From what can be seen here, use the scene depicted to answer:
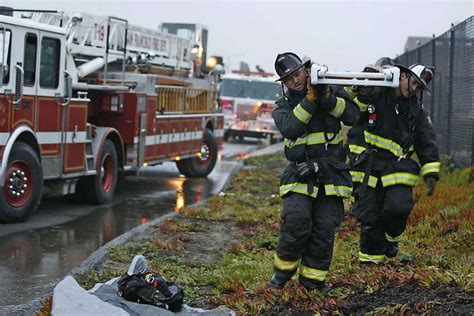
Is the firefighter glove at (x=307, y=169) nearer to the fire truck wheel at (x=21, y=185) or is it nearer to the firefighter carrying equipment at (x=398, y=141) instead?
the firefighter carrying equipment at (x=398, y=141)

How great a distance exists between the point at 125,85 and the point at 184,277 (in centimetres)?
724

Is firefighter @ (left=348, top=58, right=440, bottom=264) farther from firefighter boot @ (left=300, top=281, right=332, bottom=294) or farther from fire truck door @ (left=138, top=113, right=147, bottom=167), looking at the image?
fire truck door @ (left=138, top=113, right=147, bottom=167)

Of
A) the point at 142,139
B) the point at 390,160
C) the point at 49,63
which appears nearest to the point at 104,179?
the point at 142,139

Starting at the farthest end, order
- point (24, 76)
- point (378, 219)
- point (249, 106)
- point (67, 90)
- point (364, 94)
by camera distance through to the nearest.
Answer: point (249, 106)
point (67, 90)
point (24, 76)
point (378, 219)
point (364, 94)

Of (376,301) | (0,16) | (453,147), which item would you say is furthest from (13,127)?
(453,147)

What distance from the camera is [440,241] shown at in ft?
24.8

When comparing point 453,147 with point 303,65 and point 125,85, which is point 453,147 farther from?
point 303,65

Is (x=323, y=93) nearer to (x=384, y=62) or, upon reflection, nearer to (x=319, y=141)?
(x=319, y=141)

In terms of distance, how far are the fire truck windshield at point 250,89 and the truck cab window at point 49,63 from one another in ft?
58.4

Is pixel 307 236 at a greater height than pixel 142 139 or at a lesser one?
lesser

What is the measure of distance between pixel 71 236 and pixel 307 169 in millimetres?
4448

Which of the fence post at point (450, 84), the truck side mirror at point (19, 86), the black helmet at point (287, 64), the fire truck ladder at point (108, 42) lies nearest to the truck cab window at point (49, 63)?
the truck side mirror at point (19, 86)

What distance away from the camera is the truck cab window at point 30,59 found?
10523 mm

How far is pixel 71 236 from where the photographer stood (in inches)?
376
